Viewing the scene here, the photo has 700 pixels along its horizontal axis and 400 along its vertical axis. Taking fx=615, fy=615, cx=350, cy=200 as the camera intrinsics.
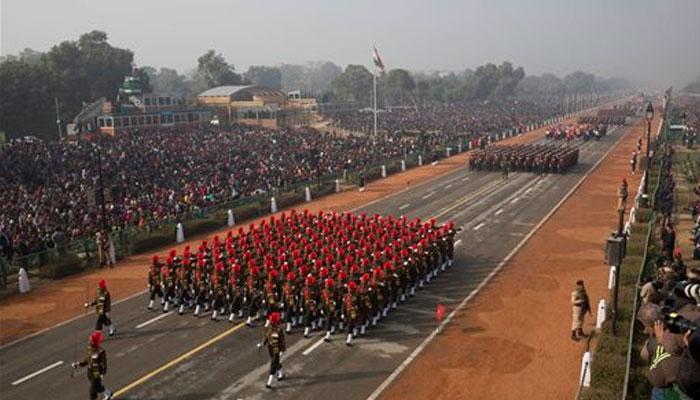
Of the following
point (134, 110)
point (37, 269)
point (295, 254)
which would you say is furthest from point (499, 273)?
point (134, 110)

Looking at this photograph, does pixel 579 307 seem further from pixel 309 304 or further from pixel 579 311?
pixel 309 304

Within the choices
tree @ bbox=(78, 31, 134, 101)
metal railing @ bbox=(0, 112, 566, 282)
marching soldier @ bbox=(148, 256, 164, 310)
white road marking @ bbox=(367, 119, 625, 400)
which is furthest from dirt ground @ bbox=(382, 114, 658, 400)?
tree @ bbox=(78, 31, 134, 101)

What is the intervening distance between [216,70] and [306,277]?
116021mm

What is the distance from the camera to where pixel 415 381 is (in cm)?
1355

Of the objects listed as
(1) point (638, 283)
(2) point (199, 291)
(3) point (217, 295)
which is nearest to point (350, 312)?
(3) point (217, 295)

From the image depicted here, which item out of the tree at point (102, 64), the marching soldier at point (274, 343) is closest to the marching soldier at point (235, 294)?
the marching soldier at point (274, 343)

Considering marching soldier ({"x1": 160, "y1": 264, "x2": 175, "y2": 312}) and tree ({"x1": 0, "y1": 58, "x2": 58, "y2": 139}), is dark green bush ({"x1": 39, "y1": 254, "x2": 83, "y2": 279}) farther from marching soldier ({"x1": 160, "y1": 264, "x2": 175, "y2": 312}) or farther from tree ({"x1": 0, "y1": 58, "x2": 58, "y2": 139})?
tree ({"x1": 0, "y1": 58, "x2": 58, "y2": 139})

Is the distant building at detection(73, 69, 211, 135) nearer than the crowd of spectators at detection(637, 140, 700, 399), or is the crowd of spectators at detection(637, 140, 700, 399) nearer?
the crowd of spectators at detection(637, 140, 700, 399)

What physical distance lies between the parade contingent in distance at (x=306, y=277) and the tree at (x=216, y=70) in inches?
4229

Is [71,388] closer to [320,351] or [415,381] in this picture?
[320,351]

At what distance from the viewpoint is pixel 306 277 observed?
1708cm

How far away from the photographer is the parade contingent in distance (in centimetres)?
1625

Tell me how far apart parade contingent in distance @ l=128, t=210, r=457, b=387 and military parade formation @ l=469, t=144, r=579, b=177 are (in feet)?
84.5

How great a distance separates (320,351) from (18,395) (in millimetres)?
6745
